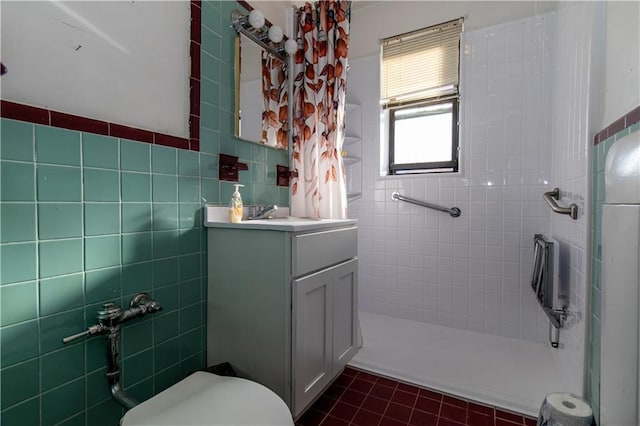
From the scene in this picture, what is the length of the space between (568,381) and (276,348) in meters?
1.35

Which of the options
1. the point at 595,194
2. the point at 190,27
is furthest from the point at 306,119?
the point at 595,194

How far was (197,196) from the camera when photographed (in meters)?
1.25

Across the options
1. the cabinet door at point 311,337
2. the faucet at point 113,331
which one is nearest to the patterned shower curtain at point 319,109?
the cabinet door at point 311,337

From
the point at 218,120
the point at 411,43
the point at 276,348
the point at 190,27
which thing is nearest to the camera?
the point at 276,348

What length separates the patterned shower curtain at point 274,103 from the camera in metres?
1.61

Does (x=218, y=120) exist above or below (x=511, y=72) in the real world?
below

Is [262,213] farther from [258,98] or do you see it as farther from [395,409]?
[395,409]

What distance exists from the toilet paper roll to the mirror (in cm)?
156

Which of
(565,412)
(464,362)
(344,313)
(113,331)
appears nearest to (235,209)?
(113,331)

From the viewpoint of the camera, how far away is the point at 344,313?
1.45m

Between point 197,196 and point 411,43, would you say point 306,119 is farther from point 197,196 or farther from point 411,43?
point 411,43

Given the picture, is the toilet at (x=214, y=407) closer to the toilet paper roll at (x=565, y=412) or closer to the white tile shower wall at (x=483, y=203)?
the toilet paper roll at (x=565, y=412)

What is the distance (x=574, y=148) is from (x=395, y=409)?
A: 1408 millimetres

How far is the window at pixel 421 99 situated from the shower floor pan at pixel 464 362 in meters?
1.17
